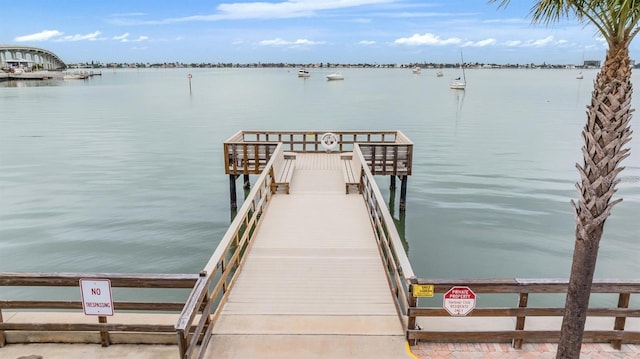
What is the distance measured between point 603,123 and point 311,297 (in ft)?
14.7

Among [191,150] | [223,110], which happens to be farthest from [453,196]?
[223,110]

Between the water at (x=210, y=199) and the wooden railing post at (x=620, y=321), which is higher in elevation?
the wooden railing post at (x=620, y=321)

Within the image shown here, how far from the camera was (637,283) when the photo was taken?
5.32 m

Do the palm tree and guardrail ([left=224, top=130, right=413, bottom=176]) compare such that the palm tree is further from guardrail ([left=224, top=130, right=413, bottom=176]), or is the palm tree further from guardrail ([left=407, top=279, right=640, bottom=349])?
guardrail ([left=224, top=130, right=413, bottom=176])

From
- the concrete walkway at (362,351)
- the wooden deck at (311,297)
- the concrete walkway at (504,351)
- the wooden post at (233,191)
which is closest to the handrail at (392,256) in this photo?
the wooden deck at (311,297)

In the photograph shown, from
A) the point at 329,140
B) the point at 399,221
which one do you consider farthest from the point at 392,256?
the point at 329,140

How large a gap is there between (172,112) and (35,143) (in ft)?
74.2

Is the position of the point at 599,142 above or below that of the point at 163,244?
above

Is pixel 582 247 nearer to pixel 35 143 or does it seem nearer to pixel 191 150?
pixel 191 150

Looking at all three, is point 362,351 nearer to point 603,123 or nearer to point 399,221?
point 603,123

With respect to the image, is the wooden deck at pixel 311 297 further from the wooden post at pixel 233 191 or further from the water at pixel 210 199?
the wooden post at pixel 233 191

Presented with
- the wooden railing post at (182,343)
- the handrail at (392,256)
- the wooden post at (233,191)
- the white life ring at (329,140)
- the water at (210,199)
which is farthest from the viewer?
the white life ring at (329,140)

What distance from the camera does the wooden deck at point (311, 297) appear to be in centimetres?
544

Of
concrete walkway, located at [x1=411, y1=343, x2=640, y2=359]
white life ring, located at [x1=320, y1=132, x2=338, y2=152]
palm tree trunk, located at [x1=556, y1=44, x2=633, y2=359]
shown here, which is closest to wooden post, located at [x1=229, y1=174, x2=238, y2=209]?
white life ring, located at [x1=320, y1=132, x2=338, y2=152]
